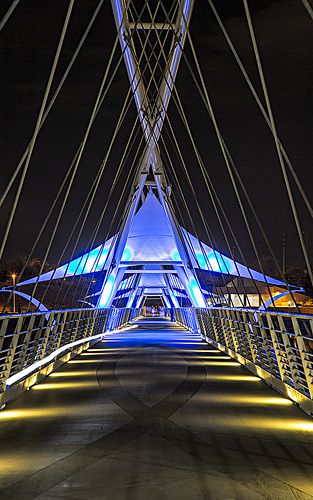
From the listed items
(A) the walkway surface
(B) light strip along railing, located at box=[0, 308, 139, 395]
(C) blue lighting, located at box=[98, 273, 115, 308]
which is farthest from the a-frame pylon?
(A) the walkway surface

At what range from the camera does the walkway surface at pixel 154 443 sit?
17.7 feet

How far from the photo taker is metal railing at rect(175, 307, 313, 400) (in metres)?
10.3

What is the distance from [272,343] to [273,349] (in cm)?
73

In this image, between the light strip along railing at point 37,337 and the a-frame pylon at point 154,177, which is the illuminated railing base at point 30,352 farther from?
the a-frame pylon at point 154,177

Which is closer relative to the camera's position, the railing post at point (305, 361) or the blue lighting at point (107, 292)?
the railing post at point (305, 361)

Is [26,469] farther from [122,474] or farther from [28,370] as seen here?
[28,370]

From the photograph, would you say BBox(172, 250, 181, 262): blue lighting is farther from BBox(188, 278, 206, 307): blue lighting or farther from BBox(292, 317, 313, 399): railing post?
BBox(292, 317, 313, 399): railing post

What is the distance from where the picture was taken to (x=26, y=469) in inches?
237

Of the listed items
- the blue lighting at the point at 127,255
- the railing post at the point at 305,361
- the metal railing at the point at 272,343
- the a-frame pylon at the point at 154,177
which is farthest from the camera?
the blue lighting at the point at 127,255

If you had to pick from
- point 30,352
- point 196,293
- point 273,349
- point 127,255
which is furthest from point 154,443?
point 127,255

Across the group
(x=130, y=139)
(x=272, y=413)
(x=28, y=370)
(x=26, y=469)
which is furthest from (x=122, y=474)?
(x=130, y=139)

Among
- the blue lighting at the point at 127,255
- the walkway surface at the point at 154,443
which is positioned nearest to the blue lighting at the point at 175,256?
the blue lighting at the point at 127,255

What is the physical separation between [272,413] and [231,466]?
3357 millimetres

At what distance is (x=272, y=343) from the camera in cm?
1295
